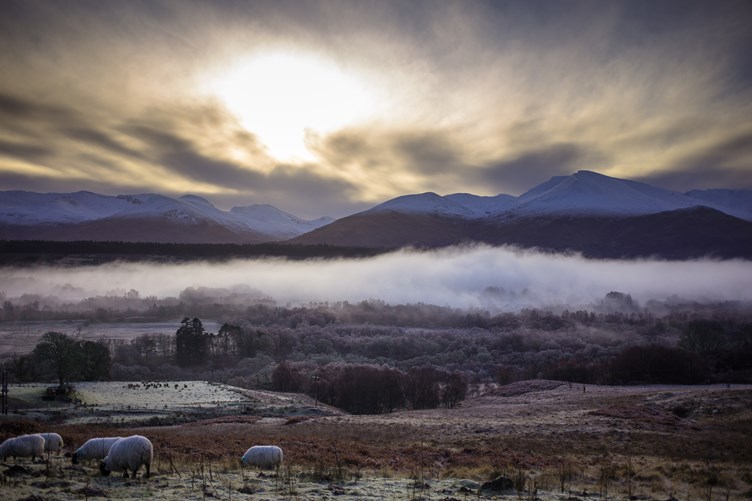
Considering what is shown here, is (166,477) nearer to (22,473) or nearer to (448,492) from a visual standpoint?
(22,473)

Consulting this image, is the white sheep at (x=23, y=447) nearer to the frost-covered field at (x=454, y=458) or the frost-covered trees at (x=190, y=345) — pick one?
the frost-covered field at (x=454, y=458)

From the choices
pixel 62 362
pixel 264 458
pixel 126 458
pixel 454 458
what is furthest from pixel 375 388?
pixel 126 458

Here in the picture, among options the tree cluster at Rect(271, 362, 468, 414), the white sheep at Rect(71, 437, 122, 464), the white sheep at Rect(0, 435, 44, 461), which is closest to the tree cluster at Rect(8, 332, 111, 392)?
the tree cluster at Rect(271, 362, 468, 414)

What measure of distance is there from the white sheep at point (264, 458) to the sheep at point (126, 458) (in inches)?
300

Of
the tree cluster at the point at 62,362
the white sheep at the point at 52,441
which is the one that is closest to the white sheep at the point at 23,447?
the white sheep at the point at 52,441

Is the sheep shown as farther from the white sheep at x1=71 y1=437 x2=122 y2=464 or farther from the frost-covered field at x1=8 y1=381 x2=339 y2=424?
Answer: the frost-covered field at x1=8 y1=381 x2=339 y2=424

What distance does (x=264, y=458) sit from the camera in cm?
3020

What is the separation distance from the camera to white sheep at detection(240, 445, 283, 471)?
3009 cm

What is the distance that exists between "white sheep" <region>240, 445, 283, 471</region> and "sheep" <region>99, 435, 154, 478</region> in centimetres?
761

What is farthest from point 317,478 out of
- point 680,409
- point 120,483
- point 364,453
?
point 680,409

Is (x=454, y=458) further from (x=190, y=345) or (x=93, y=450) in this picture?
(x=190, y=345)

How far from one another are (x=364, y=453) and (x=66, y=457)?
19.5 metres

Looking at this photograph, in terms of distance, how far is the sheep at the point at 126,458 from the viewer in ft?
76.1

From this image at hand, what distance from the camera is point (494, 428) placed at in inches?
2290
